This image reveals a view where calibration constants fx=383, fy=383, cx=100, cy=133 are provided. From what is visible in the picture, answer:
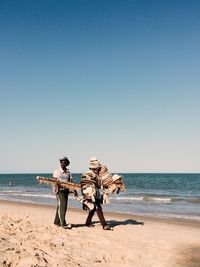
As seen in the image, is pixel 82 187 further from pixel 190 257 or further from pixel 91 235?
pixel 190 257

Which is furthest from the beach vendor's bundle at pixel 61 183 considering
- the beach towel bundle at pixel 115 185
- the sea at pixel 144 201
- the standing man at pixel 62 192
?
the sea at pixel 144 201

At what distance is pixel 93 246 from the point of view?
26.2 feet

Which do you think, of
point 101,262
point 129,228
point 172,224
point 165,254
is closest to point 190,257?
point 165,254

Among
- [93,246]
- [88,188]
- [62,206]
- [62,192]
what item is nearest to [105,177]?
[88,188]

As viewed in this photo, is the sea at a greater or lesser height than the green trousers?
lesser

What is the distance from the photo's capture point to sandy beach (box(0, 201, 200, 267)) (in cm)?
652

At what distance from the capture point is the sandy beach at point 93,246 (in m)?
6.52

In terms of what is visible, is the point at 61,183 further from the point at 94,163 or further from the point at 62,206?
the point at 94,163

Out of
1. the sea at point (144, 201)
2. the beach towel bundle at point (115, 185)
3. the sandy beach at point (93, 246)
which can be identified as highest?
the beach towel bundle at point (115, 185)

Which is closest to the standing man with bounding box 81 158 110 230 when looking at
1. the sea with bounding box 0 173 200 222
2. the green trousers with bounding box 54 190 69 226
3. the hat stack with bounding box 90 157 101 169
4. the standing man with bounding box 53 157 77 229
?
the hat stack with bounding box 90 157 101 169

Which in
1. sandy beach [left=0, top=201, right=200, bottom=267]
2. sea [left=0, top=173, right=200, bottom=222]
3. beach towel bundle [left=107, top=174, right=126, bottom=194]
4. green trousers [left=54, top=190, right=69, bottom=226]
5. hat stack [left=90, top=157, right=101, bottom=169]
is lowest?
sea [left=0, top=173, right=200, bottom=222]

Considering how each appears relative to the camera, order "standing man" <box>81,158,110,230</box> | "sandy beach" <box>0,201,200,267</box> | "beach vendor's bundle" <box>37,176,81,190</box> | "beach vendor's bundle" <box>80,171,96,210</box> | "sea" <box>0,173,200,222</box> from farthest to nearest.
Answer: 1. "sea" <box>0,173,200,222</box>
2. "standing man" <box>81,158,110,230</box>
3. "beach vendor's bundle" <box>80,171,96,210</box>
4. "beach vendor's bundle" <box>37,176,81,190</box>
5. "sandy beach" <box>0,201,200,267</box>

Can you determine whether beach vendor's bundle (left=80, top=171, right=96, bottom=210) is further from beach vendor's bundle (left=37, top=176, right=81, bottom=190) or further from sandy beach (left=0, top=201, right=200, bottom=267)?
sandy beach (left=0, top=201, right=200, bottom=267)

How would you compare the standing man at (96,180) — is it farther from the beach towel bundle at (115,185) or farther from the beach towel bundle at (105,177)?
the beach towel bundle at (115,185)
